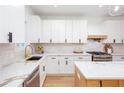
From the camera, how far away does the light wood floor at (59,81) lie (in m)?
5.09

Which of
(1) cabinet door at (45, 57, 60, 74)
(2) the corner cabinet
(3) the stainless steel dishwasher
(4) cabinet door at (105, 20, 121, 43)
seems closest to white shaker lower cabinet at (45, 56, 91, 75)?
(1) cabinet door at (45, 57, 60, 74)

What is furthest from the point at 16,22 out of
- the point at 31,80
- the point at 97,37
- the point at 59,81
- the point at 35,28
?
the point at 97,37

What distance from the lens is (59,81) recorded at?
556cm

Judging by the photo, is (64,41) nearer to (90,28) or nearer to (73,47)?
(73,47)

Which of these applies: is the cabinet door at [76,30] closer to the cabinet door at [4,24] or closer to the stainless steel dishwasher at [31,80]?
the stainless steel dishwasher at [31,80]

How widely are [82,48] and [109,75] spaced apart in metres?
4.52

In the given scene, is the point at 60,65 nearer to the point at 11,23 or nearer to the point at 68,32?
the point at 68,32

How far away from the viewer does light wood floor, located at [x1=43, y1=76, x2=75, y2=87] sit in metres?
5.09

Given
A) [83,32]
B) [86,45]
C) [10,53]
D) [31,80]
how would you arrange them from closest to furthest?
[31,80], [10,53], [83,32], [86,45]

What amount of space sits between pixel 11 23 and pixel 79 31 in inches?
156

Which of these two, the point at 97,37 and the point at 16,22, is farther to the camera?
the point at 97,37

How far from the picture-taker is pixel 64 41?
6.46 m

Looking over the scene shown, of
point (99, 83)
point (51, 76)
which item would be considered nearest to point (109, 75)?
point (99, 83)

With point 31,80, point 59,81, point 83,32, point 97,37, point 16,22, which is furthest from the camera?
point 83,32
